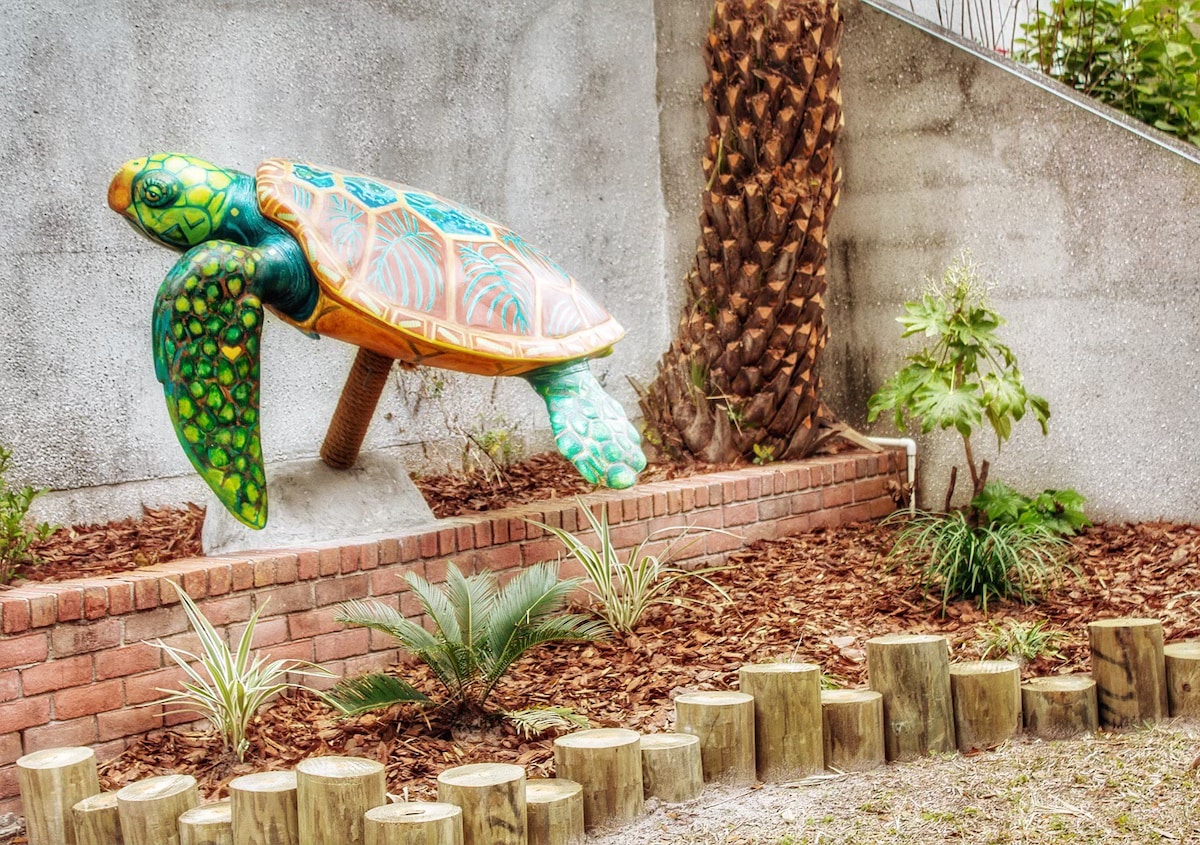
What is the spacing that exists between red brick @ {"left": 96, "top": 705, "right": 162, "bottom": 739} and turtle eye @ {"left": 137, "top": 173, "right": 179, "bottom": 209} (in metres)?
1.65

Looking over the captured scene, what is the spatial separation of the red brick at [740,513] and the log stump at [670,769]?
2.44 m

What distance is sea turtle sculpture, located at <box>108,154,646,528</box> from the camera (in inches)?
165

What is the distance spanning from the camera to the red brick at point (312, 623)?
14.0ft

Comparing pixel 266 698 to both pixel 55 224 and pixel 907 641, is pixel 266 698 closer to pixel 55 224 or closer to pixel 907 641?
pixel 907 641

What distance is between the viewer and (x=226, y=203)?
437 cm

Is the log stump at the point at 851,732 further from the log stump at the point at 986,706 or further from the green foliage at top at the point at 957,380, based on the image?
the green foliage at top at the point at 957,380

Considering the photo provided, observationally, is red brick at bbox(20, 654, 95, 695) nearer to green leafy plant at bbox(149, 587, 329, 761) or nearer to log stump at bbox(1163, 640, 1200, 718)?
green leafy plant at bbox(149, 587, 329, 761)

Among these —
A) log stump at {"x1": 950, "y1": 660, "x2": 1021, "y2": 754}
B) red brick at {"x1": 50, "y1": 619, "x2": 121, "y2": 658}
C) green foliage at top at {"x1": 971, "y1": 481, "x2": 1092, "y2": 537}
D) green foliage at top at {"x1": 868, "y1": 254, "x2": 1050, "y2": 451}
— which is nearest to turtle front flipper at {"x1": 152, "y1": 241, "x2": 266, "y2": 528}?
red brick at {"x1": 50, "y1": 619, "x2": 121, "y2": 658}

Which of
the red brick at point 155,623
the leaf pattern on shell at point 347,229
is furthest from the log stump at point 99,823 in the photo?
the leaf pattern on shell at point 347,229

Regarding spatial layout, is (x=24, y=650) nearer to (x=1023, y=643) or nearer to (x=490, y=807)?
(x=490, y=807)

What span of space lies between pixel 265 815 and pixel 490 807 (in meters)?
0.52

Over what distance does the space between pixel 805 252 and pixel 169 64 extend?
2.99 m

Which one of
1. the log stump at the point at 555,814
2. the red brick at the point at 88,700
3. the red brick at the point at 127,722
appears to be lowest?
the log stump at the point at 555,814

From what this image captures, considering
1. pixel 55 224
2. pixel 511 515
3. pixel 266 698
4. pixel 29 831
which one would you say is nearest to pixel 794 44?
pixel 511 515
